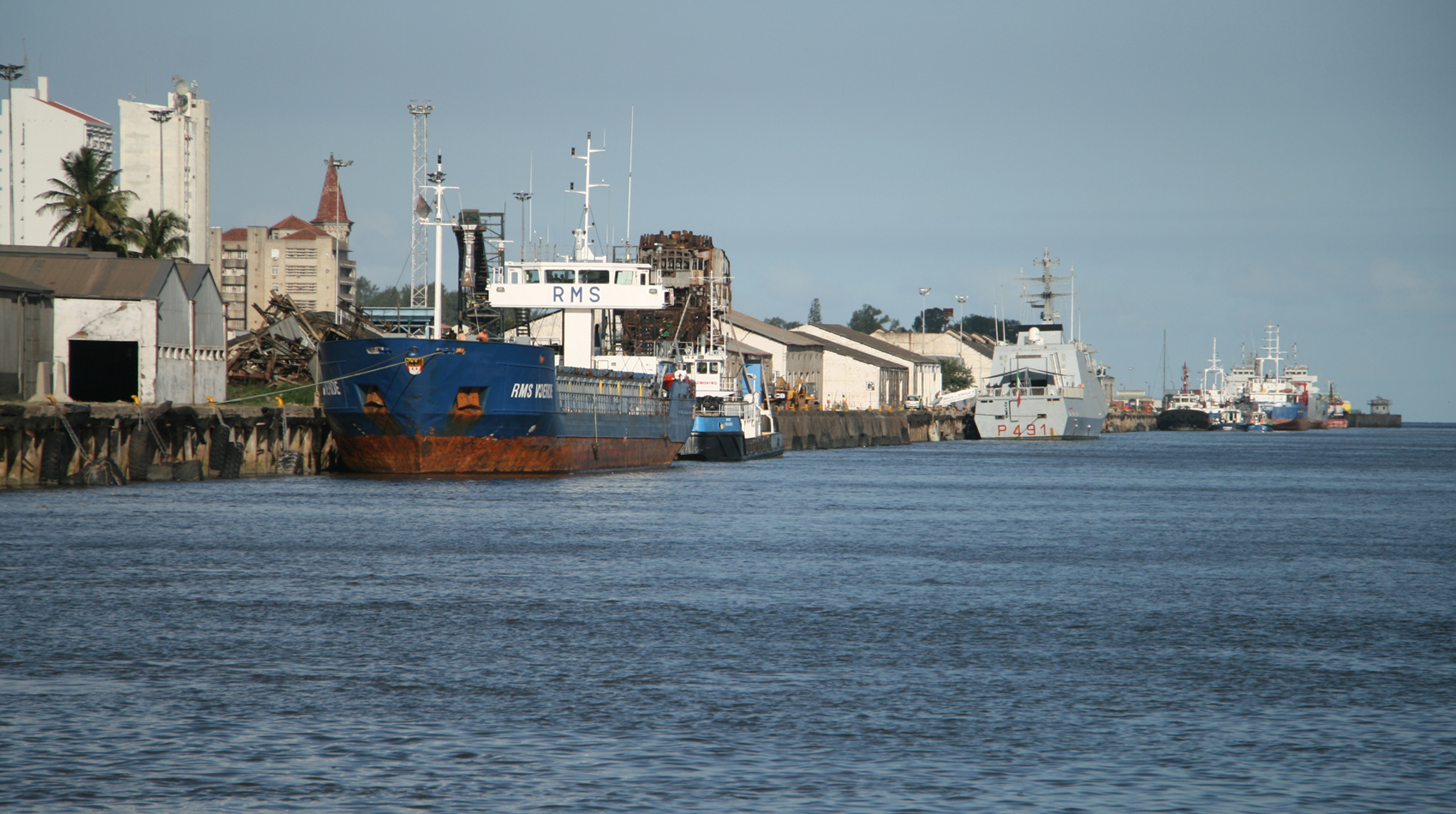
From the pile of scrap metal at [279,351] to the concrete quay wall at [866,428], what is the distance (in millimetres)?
28842

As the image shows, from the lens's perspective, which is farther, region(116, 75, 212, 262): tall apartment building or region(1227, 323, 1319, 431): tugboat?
region(1227, 323, 1319, 431): tugboat

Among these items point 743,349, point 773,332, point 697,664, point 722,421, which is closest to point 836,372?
point 773,332

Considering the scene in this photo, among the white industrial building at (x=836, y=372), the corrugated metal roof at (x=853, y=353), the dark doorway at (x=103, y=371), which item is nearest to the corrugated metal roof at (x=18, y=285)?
the dark doorway at (x=103, y=371)

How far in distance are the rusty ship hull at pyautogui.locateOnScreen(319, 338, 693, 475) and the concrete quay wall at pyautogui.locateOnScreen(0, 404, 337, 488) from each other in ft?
7.93

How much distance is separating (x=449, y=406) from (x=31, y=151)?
57.3 metres

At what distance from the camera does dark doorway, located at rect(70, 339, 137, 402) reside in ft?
142

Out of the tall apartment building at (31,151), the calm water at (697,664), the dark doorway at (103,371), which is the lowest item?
the calm water at (697,664)

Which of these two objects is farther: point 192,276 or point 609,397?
point 609,397

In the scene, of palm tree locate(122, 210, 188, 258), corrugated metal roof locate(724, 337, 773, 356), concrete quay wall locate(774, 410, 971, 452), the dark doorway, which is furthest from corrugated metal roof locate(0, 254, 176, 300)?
corrugated metal roof locate(724, 337, 773, 356)

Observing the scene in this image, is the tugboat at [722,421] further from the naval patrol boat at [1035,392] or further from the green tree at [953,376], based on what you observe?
the green tree at [953,376]

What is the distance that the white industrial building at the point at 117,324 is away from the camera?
139 feet

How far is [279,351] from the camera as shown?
59281mm

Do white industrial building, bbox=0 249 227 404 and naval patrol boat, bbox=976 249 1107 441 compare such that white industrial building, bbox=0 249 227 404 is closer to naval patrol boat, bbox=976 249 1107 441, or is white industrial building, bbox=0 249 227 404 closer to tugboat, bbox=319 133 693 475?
tugboat, bbox=319 133 693 475

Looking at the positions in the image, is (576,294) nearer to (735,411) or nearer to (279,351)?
(735,411)
